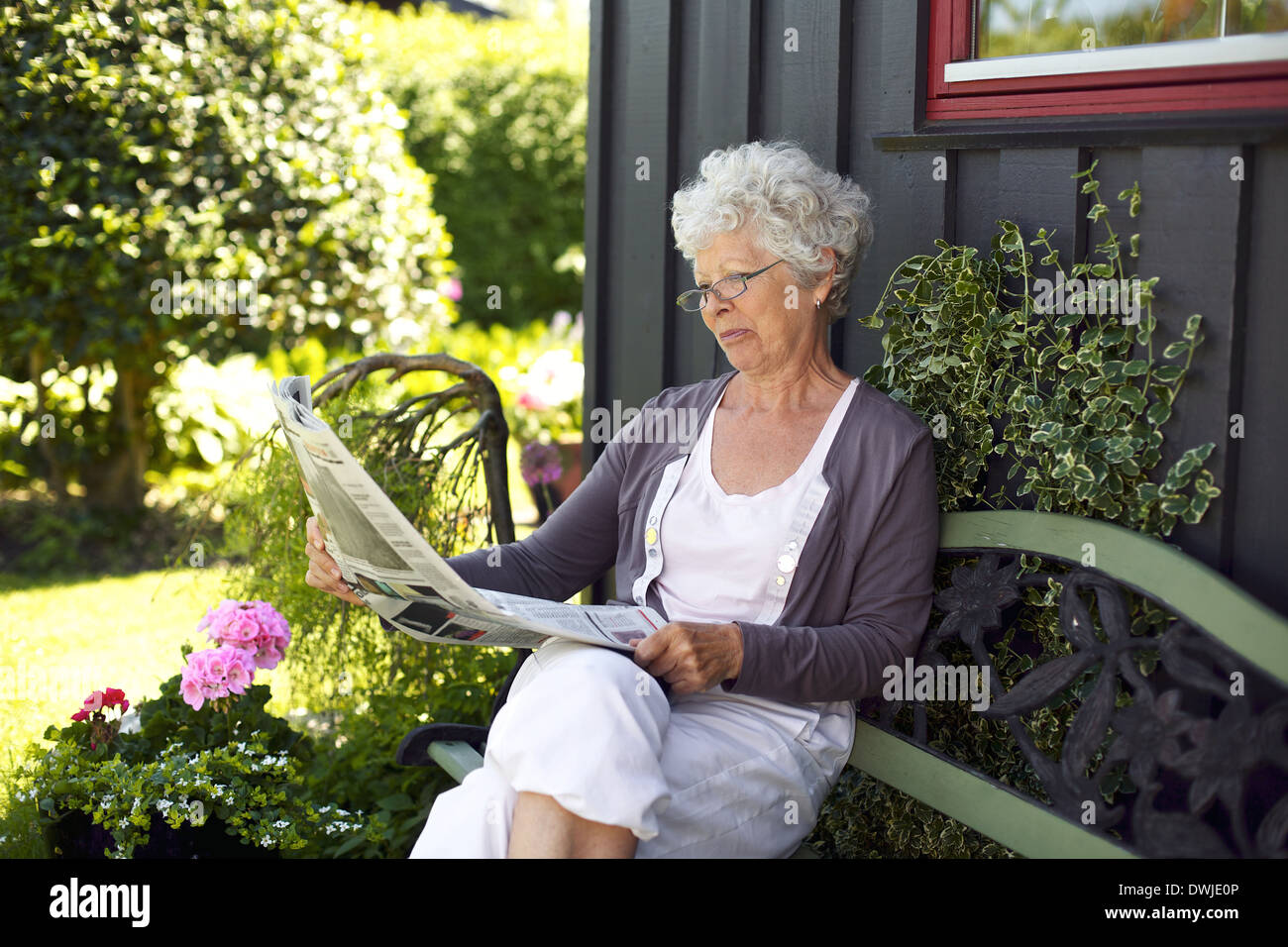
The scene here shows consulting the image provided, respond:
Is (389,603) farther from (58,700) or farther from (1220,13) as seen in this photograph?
(58,700)

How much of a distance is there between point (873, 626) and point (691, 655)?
37cm

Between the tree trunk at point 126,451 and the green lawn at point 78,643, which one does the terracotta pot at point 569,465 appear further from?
the tree trunk at point 126,451

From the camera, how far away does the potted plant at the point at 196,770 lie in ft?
9.05

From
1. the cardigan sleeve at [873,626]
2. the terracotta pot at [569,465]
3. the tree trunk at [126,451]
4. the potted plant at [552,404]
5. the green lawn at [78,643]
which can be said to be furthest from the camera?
the potted plant at [552,404]

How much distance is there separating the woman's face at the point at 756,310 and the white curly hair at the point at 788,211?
0.9 inches

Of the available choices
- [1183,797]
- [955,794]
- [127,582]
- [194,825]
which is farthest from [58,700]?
[1183,797]

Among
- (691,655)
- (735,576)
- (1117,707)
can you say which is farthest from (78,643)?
(1117,707)

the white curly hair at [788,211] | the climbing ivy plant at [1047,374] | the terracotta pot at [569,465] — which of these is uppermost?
the white curly hair at [788,211]

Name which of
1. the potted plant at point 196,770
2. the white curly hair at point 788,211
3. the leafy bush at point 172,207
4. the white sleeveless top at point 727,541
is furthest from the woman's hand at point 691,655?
the leafy bush at point 172,207

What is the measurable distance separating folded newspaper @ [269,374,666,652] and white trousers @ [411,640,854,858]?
0.08m

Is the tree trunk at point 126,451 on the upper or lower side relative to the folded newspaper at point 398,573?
lower

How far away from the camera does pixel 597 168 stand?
3.63 meters

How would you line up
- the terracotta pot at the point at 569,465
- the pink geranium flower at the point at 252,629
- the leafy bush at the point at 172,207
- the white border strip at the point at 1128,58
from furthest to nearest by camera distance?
the terracotta pot at the point at 569,465 → the leafy bush at the point at 172,207 → the pink geranium flower at the point at 252,629 → the white border strip at the point at 1128,58
